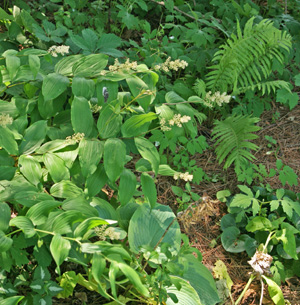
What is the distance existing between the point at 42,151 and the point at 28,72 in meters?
0.47

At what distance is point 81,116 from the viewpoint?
1765mm

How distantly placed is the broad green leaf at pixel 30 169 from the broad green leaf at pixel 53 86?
0.34 metres

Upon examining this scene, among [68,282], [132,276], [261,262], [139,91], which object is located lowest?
[261,262]

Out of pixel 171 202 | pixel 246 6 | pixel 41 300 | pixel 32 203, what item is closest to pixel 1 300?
pixel 41 300

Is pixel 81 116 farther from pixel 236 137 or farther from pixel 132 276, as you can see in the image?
pixel 236 137

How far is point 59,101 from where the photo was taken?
2.07 m

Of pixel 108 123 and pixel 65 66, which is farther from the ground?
pixel 65 66

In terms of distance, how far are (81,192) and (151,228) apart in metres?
0.49

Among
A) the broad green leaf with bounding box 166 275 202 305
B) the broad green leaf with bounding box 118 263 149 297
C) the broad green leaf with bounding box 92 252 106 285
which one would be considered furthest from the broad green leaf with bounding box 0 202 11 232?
the broad green leaf with bounding box 166 275 202 305

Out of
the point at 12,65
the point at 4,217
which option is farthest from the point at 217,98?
the point at 4,217

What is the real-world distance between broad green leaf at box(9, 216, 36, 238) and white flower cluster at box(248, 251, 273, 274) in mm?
1409

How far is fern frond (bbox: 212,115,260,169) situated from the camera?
2732 mm

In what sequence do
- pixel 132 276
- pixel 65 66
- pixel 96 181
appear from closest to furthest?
pixel 132 276
pixel 96 181
pixel 65 66

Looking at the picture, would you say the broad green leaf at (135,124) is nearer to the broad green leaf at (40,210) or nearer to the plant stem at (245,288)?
the broad green leaf at (40,210)
